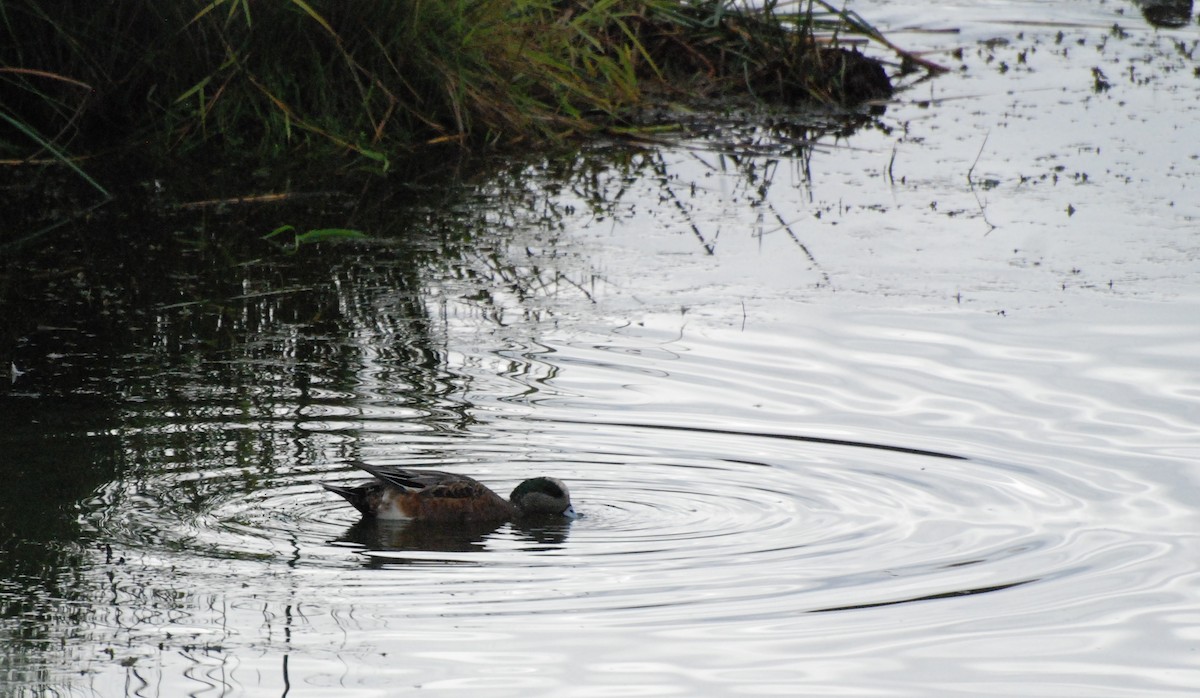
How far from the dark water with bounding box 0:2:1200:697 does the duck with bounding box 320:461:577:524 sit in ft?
0.25

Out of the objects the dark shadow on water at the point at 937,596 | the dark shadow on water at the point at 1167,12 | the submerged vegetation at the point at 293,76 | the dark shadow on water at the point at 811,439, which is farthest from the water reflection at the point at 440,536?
the dark shadow on water at the point at 1167,12

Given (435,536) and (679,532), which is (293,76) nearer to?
(435,536)

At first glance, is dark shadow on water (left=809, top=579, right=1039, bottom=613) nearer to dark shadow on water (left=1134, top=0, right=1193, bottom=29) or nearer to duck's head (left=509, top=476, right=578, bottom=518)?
duck's head (left=509, top=476, right=578, bottom=518)

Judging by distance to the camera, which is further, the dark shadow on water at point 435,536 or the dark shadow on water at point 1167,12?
the dark shadow on water at point 1167,12

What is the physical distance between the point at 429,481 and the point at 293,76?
17.9ft

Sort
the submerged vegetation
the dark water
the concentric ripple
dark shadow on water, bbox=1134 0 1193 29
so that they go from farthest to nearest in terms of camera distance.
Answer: dark shadow on water, bbox=1134 0 1193 29 < the submerged vegetation < the concentric ripple < the dark water

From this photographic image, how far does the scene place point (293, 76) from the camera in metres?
10.8

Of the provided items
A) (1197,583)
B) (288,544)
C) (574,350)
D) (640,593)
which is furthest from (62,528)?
(1197,583)

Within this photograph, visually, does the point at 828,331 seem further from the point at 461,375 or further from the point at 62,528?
the point at 62,528

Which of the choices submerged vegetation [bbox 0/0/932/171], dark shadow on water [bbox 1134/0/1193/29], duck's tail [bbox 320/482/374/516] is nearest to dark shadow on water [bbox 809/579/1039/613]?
duck's tail [bbox 320/482/374/516]

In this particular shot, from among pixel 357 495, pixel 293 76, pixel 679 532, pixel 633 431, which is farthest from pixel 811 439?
pixel 293 76

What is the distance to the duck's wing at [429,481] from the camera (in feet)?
19.3

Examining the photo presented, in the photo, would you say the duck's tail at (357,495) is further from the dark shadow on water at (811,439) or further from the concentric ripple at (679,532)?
the dark shadow on water at (811,439)

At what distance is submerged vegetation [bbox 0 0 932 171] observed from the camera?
34.2 ft
